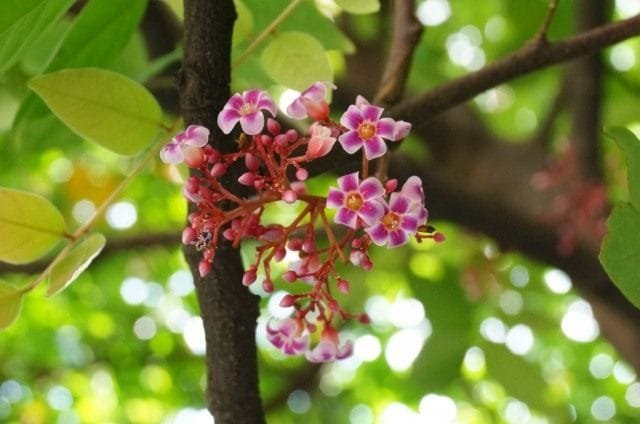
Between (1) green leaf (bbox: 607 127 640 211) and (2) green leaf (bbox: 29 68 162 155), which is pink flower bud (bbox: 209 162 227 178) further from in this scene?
(1) green leaf (bbox: 607 127 640 211)

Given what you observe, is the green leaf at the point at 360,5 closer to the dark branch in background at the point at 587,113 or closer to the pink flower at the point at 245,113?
the pink flower at the point at 245,113

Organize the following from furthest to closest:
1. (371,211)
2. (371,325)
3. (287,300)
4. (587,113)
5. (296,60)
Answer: (587,113) < (371,325) < (296,60) < (287,300) < (371,211)

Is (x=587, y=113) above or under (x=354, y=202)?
under

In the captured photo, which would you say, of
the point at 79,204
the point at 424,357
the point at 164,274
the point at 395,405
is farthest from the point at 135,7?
the point at 395,405

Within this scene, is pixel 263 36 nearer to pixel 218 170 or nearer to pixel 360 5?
pixel 360 5

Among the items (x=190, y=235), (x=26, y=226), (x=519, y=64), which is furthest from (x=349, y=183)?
(x=519, y=64)

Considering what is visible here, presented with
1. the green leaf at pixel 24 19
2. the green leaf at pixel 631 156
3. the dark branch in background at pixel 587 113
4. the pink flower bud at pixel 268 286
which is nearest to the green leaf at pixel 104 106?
the green leaf at pixel 24 19

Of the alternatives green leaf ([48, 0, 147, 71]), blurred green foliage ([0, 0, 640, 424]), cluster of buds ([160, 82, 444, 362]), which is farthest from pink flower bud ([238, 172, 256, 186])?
blurred green foliage ([0, 0, 640, 424])
